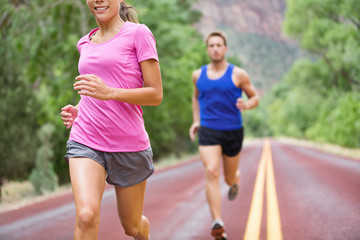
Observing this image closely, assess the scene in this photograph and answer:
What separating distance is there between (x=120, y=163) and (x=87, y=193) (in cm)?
32

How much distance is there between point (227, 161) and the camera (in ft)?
18.9

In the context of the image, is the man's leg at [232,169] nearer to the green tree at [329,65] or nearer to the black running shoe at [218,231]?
the black running shoe at [218,231]

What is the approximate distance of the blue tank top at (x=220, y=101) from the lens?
5395 mm

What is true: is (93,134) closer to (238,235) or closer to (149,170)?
(149,170)

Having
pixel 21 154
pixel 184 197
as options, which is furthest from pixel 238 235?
pixel 21 154

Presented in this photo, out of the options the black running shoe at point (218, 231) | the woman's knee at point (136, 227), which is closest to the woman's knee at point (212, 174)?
the black running shoe at point (218, 231)

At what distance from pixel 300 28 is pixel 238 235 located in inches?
1299

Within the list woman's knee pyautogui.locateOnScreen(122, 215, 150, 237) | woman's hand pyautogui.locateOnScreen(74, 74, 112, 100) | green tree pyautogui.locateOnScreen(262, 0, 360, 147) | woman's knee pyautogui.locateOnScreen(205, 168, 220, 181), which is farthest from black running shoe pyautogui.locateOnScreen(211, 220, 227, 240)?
green tree pyautogui.locateOnScreen(262, 0, 360, 147)

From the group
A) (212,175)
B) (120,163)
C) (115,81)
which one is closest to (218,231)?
(212,175)

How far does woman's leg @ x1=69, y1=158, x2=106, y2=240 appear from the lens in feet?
8.98

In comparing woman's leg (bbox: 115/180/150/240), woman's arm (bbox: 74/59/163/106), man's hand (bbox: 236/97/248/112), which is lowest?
woman's leg (bbox: 115/180/150/240)

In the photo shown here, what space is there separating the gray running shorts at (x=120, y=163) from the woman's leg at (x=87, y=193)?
0.05 m

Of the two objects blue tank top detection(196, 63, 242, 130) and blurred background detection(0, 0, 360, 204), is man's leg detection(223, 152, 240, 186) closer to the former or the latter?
blue tank top detection(196, 63, 242, 130)

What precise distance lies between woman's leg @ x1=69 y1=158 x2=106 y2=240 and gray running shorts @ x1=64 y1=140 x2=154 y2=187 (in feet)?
0.15
